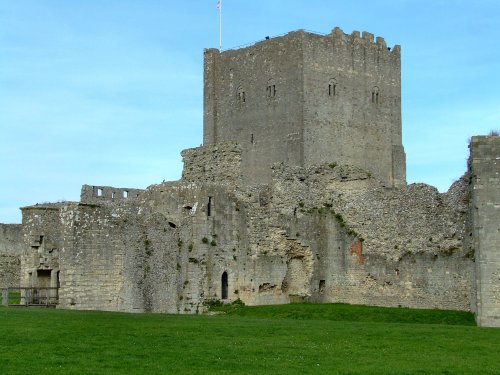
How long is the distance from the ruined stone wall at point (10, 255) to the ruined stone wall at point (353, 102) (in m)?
15.8

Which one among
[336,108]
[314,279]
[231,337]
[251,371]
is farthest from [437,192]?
[336,108]

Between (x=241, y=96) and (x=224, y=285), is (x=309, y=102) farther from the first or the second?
(x=224, y=285)

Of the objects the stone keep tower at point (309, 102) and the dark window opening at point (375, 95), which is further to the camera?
the dark window opening at point (375, 95)

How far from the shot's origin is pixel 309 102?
57.4 m

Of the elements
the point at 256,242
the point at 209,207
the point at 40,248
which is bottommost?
the point at 40,248

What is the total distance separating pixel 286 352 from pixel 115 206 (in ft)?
51.3

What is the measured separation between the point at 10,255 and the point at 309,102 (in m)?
18.0

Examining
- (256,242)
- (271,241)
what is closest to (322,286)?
(271,241)

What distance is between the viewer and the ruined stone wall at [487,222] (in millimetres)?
29562

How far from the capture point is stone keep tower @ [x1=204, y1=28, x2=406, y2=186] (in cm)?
5738

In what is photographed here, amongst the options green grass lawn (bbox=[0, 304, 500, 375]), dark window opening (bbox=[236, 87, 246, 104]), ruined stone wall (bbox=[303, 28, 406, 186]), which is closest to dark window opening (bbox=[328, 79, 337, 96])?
ruined stone wall (bbox=[303, 28, 406, 186])

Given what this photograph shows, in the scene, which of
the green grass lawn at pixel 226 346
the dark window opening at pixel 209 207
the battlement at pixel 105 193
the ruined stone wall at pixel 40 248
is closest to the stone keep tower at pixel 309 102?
the battlement at pixel 105 193

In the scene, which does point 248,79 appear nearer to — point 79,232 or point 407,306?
point 407,306

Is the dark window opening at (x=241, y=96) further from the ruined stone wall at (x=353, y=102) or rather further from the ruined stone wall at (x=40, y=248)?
the ruined stone wall at (x=40, y=248)
